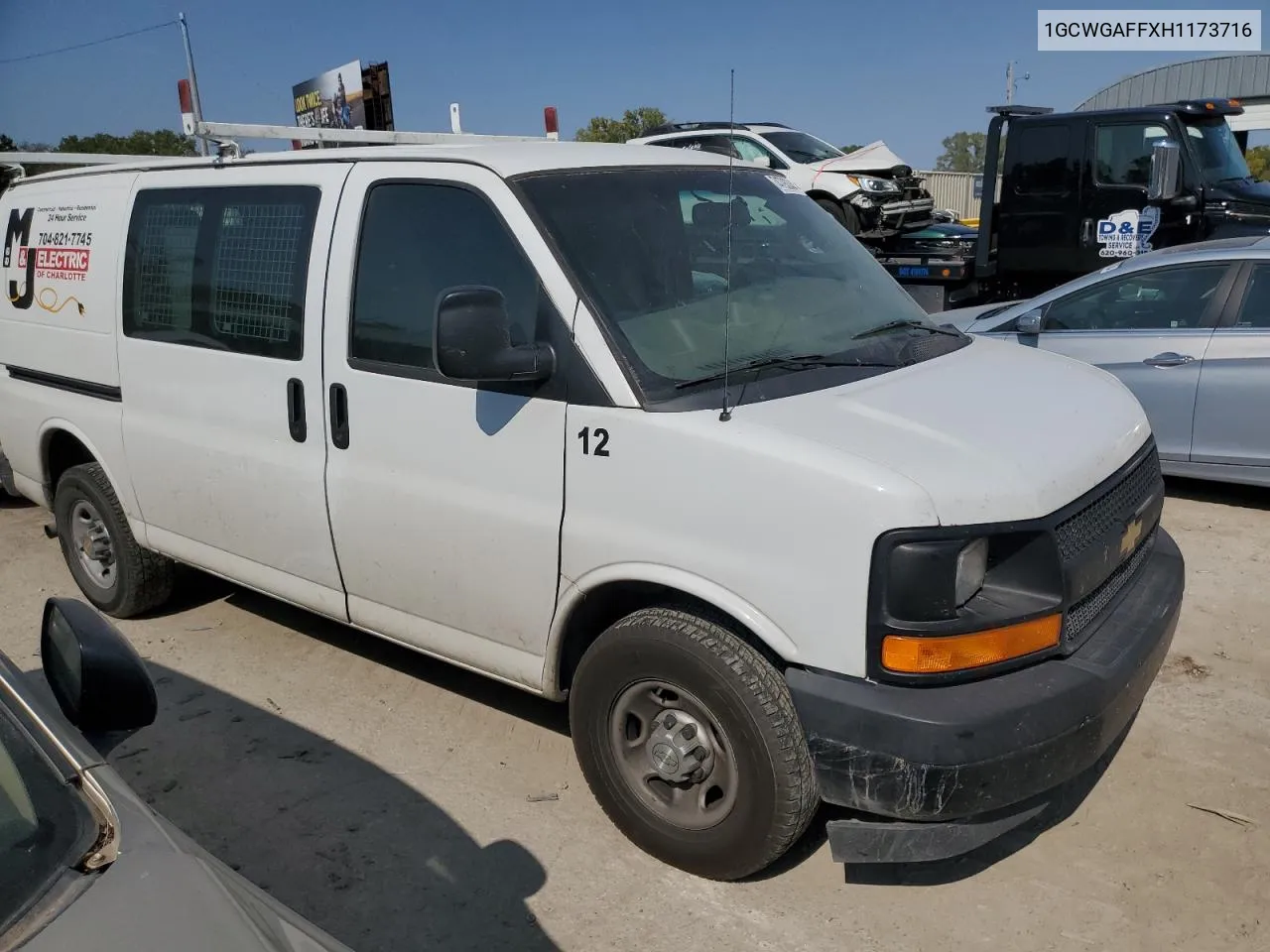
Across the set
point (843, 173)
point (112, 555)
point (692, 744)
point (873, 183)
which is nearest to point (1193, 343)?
point (692, 744)

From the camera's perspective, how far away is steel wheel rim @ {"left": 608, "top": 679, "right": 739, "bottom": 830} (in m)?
3.04

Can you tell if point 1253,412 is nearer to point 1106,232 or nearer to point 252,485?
point 1106,232

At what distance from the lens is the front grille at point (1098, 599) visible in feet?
9.62

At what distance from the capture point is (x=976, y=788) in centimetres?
269

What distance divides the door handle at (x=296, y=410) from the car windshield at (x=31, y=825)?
→ 2066mm

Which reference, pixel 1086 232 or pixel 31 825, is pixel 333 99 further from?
pixel 31 825

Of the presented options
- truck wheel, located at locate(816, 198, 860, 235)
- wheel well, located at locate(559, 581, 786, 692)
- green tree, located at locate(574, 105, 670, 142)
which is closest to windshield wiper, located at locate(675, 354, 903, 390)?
wheel well, located at locate(559, 581, 786, 692)

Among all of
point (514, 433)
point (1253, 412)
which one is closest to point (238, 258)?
point (514, 433)

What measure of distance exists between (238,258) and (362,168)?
2.34 ft

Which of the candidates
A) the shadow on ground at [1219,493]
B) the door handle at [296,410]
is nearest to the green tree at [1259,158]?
the shadow on ground at [1219,493]

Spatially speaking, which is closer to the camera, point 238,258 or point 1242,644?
point 238,258

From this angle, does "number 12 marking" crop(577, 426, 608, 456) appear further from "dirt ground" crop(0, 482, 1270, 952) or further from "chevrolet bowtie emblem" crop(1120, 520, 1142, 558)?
"chevrolet bowtie emblem" crop(1120, 520, 1142, 558)

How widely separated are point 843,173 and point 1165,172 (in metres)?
4.55

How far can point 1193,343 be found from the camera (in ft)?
21.3
